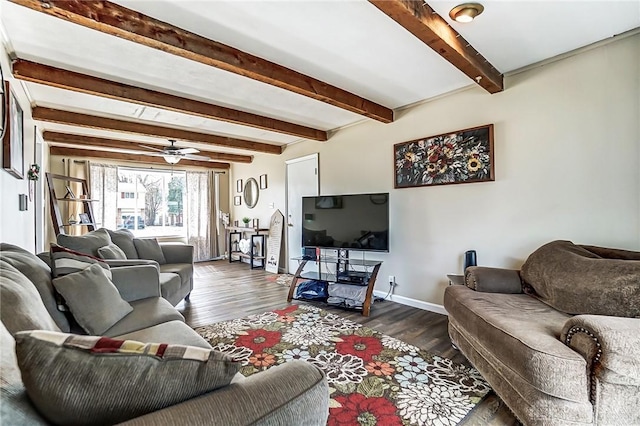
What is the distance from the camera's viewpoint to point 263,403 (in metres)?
0.75

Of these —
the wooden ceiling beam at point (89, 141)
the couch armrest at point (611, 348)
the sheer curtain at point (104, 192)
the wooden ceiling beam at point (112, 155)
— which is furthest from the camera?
the sheer curtain at point (104, 192)

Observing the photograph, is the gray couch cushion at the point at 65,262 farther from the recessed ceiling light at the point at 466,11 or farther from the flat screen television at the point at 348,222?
the recessed ceiling light at the point at 466,11

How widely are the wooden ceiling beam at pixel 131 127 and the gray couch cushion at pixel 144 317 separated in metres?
2.83

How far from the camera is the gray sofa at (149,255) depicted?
8.70 feet

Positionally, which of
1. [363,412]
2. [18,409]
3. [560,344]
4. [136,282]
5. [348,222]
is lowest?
[363,412]

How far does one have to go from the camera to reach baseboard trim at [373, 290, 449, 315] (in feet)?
10.8

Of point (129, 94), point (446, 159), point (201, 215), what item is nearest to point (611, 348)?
point (446, 159)

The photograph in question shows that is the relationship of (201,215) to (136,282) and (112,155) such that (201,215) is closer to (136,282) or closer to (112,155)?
(112,155)

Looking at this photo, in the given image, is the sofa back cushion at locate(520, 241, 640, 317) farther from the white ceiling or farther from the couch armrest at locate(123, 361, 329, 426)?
the couch armrest at locate(123, 361, 329, 426)

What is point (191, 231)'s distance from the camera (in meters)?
6.93

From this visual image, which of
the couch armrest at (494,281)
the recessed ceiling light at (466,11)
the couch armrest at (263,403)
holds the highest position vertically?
the recessed ceiling light at (466,11)

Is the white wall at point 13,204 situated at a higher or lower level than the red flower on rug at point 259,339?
higher

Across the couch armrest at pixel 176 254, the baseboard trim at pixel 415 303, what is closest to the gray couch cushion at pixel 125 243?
the couch armrest at pixel 176 254

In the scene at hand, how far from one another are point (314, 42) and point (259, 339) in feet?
8.07
